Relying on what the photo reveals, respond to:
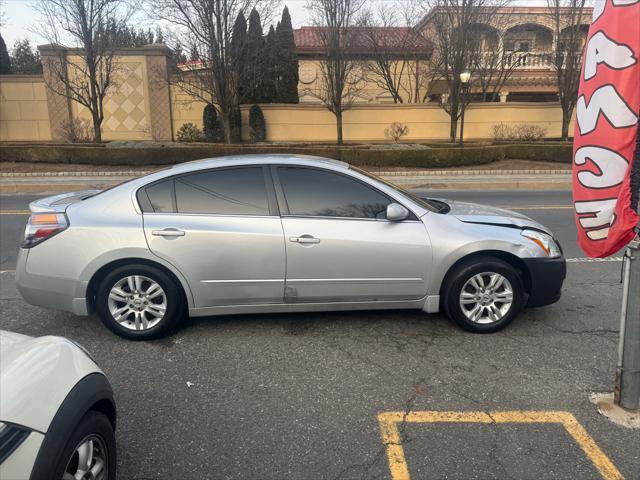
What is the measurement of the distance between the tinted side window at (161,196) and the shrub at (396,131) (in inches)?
916

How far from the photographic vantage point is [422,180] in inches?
654

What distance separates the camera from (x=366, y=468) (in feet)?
8.50

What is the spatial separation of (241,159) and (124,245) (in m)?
1.22

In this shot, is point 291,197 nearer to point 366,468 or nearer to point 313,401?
point 313,401

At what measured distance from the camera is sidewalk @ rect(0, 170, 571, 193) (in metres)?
15.0

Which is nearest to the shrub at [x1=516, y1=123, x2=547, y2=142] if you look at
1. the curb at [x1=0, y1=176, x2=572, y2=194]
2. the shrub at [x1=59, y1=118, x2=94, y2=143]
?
the curb at [x1=0, y1=176, x2=572, y2=194]

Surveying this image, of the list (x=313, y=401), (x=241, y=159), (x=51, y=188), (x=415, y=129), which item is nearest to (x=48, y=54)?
(x=51, y=188)

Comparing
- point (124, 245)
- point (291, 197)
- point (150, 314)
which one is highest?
point (291, 197)

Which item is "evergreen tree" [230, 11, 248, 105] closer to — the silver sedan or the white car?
the silver sedan

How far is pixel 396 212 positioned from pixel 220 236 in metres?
1.45

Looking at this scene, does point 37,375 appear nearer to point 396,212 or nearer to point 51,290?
point 51,290

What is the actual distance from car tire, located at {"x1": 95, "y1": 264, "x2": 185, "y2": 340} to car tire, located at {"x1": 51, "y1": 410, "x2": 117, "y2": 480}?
6.00ft

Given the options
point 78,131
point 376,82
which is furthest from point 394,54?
point 78,131

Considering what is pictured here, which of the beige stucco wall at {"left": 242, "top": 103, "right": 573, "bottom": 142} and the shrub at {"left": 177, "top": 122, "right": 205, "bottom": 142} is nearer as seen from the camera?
the shrub at {"left": 177, "top": 122, "right": 205, "bottom": 142}
